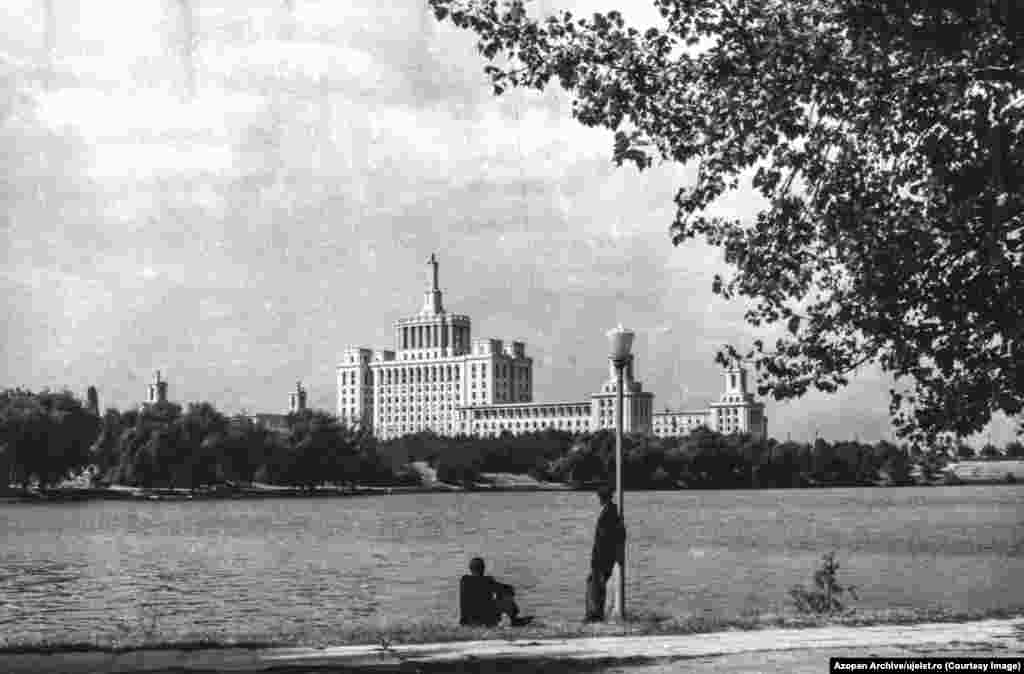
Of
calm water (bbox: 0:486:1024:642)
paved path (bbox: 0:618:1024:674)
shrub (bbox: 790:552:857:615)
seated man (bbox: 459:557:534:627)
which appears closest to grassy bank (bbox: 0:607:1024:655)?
paved path (bbox: 0:618:1024:674)

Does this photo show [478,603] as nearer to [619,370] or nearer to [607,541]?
[607,541]

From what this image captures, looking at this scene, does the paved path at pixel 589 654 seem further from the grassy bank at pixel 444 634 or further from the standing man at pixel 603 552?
the standing man at pixel 603 552

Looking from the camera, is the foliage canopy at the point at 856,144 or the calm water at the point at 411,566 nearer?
→ the foliage canopy at the point at 856,144

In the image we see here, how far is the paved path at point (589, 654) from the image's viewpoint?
45.6 feet

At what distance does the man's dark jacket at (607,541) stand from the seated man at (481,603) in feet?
4.50

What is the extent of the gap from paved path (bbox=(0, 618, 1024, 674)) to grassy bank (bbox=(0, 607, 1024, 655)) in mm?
424

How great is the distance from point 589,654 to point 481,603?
5.38 meters

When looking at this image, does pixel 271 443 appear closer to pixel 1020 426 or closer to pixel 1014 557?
pixel 1014 557

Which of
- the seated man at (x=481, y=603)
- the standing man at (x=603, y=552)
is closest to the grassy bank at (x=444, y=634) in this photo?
the standing man at (x=603, y=552)

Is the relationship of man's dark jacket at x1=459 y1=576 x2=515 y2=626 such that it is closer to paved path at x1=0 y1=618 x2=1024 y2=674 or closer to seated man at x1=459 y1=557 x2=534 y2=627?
seated man at x1=459 y1=557 x2=534 y2=627

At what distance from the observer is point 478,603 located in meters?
19.9

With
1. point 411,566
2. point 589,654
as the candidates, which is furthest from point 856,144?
point 411,566

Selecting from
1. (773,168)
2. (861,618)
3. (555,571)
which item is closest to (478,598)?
(861,618)

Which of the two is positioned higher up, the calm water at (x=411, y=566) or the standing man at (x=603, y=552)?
the standing man at (x=603, y=552)
